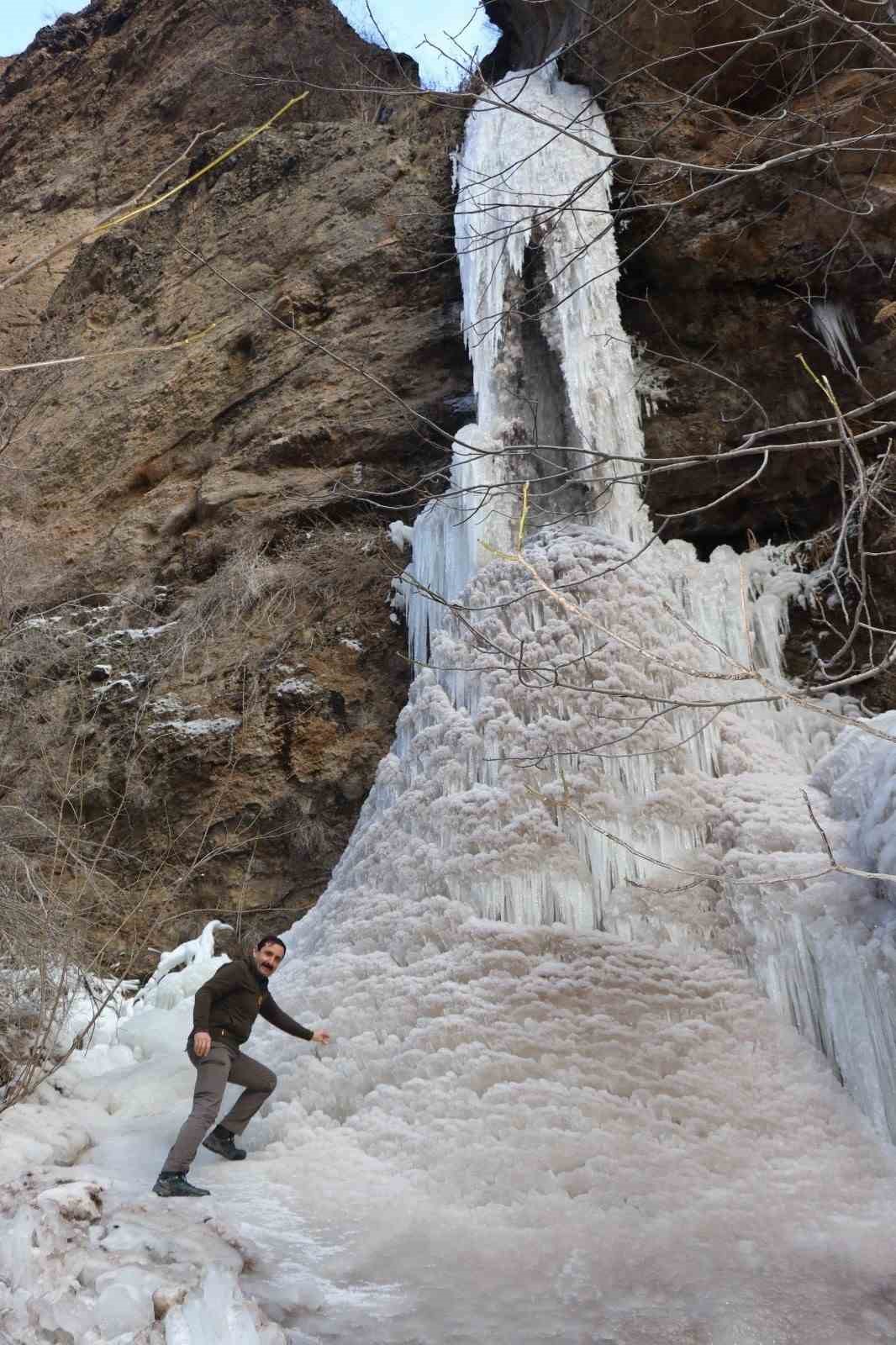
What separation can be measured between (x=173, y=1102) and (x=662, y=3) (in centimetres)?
873

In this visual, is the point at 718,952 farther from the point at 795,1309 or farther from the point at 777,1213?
the point at 795,1309

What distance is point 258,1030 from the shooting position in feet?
16.2

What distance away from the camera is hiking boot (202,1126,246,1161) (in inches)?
159

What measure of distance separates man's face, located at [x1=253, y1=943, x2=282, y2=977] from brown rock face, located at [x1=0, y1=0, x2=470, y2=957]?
5.82 feet

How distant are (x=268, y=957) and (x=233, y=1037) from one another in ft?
1.12

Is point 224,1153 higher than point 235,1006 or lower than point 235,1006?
lower

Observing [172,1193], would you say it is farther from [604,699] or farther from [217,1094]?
[604,699]

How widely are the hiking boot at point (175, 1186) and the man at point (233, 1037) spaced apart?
0.25 metres

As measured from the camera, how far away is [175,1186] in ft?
11.7

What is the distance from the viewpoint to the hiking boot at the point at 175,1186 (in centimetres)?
358

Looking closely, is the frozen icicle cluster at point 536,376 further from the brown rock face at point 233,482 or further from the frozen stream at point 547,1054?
the brown rock face at point 233,482

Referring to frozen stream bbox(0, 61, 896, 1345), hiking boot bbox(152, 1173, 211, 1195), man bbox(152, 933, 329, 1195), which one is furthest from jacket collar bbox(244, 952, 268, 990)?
hiking boot bbox(152, 1173, 211, 1195)

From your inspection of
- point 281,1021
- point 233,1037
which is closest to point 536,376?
point 281,1021

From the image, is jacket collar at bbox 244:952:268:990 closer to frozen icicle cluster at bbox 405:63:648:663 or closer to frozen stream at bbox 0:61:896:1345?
frozen stream at bbox 0:61:896:1345
